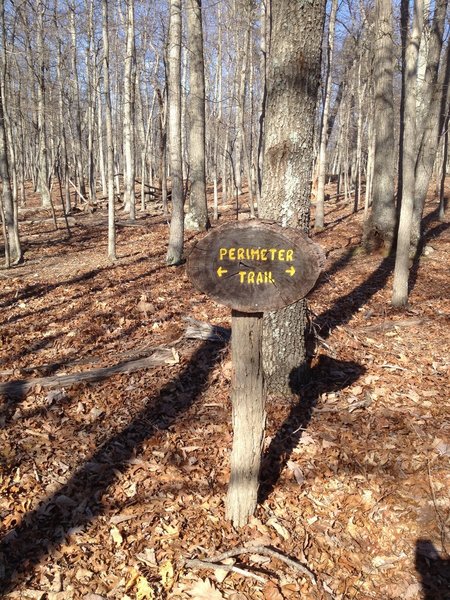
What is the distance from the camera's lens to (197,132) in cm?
1223

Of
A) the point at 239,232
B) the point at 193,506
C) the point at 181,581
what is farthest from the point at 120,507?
the point at 239,232

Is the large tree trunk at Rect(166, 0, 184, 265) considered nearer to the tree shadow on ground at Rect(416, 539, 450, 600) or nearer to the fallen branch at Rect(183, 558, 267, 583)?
the fallen branch at Rect(183, 558, 267, 583)

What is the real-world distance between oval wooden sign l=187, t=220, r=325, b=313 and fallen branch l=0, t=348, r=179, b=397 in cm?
284

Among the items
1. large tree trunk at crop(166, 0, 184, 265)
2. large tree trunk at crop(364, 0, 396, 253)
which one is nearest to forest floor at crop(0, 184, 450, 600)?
large tree trunk at crop(166, 0, 184, 265)

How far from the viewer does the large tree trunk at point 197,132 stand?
11.5 meters

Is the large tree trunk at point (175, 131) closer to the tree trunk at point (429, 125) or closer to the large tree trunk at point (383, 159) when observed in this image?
the large tree trunk at point (383, 159)

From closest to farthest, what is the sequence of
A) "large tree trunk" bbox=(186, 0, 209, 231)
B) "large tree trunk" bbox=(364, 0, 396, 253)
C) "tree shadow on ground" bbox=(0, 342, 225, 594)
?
"tree shadow on ground" bbox=(0, 342, 225, 594), "large tree trunk" bbox=(364, 0, 396, 253), "large tree trunk" bbox=(186, 0, 209, 231)

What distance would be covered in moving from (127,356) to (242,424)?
286cm

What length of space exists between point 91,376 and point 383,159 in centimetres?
827

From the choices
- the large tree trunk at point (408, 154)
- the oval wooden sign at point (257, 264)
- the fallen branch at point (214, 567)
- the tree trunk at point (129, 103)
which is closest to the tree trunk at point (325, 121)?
the large tree trunk at point (408, 154)

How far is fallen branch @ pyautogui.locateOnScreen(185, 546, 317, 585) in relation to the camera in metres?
2.73

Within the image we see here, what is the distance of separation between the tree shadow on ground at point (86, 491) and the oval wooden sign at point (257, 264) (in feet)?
6.77

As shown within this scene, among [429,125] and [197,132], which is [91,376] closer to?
[197,132]

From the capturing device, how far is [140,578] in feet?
8.89
